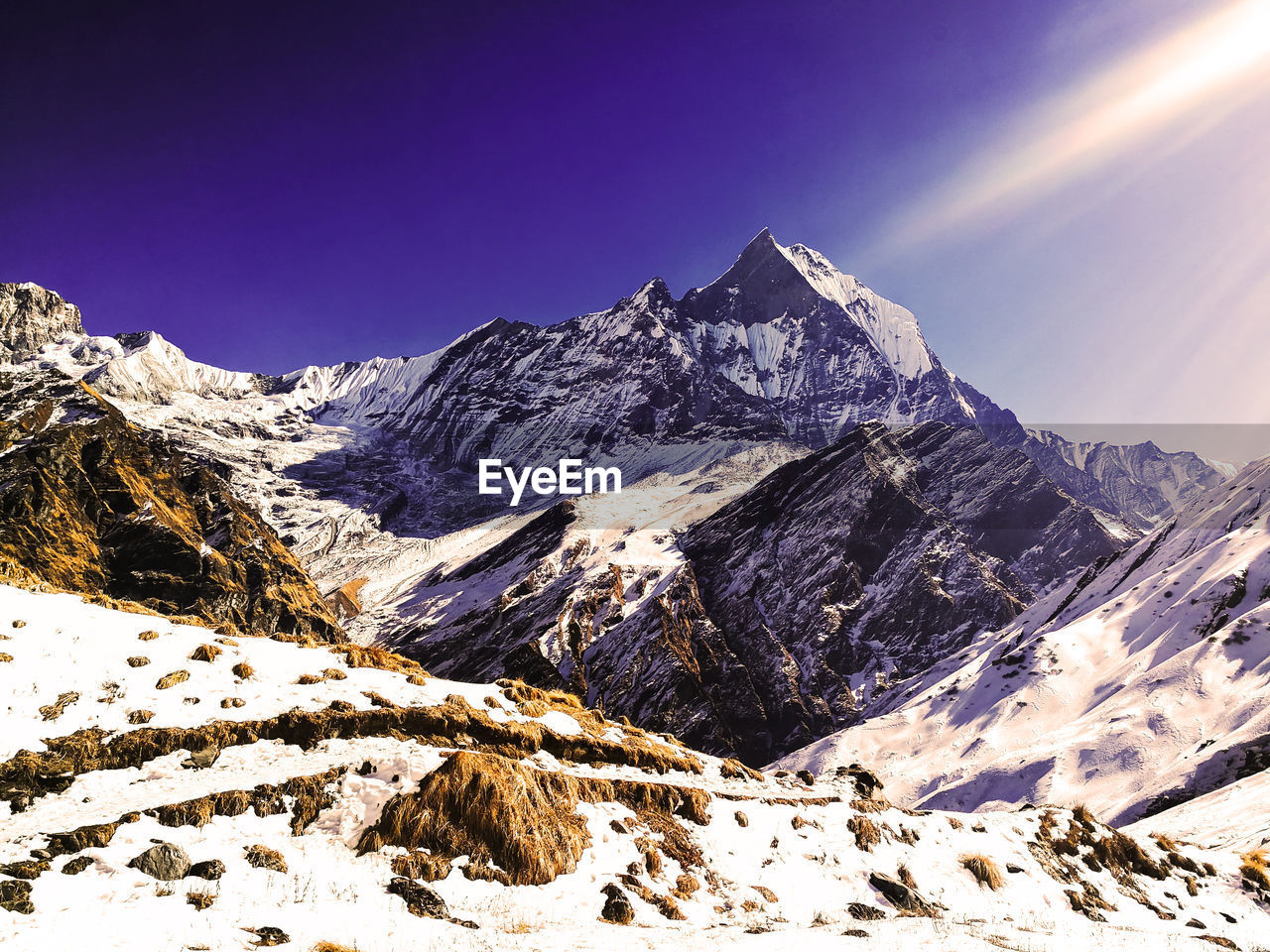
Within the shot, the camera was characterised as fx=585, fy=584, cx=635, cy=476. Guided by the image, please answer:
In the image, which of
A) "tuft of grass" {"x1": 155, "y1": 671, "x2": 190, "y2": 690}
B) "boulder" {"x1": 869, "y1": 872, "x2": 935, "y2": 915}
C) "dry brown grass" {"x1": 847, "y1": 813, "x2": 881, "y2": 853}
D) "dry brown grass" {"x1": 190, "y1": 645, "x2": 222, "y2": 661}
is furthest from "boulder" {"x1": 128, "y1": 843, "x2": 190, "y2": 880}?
"dry brown grass" {"x1": 847, "y1": 813, "x2": 881, "y2": 853}

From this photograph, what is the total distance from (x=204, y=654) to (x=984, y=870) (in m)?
28.9

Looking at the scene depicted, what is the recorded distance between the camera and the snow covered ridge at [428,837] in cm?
1159

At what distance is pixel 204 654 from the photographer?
19.3 metres

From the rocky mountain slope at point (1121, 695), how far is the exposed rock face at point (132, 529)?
92.0m

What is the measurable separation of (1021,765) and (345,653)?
86338mm

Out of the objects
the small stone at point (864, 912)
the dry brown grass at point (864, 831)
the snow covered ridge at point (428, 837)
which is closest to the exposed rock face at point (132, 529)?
the snow covered ridge at point (428, 837)

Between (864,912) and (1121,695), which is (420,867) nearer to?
(864,912)

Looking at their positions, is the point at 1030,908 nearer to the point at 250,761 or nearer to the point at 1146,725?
the point at 250,761

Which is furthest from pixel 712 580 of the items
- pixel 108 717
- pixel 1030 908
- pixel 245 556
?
pixel 108 717

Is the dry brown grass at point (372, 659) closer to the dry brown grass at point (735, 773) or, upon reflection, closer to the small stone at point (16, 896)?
the small stone at point (16, 896)

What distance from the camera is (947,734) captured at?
95250mm

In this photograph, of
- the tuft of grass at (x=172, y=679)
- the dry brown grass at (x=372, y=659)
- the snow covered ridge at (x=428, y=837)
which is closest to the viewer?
the snow covered ridge at (x=428, y=837)

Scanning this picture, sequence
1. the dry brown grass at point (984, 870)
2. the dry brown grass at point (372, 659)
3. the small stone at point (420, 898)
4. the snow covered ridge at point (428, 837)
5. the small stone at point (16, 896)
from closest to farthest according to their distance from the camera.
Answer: the small stone at point (16, 896) < the snow covered ridge at point (428, 837) < the small stone at point (420, 898) < the dry brown grass at point (984, 870) < the dry brown grass at point (372, 659)

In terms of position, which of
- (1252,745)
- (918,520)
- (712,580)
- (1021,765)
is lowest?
(1021,765)
